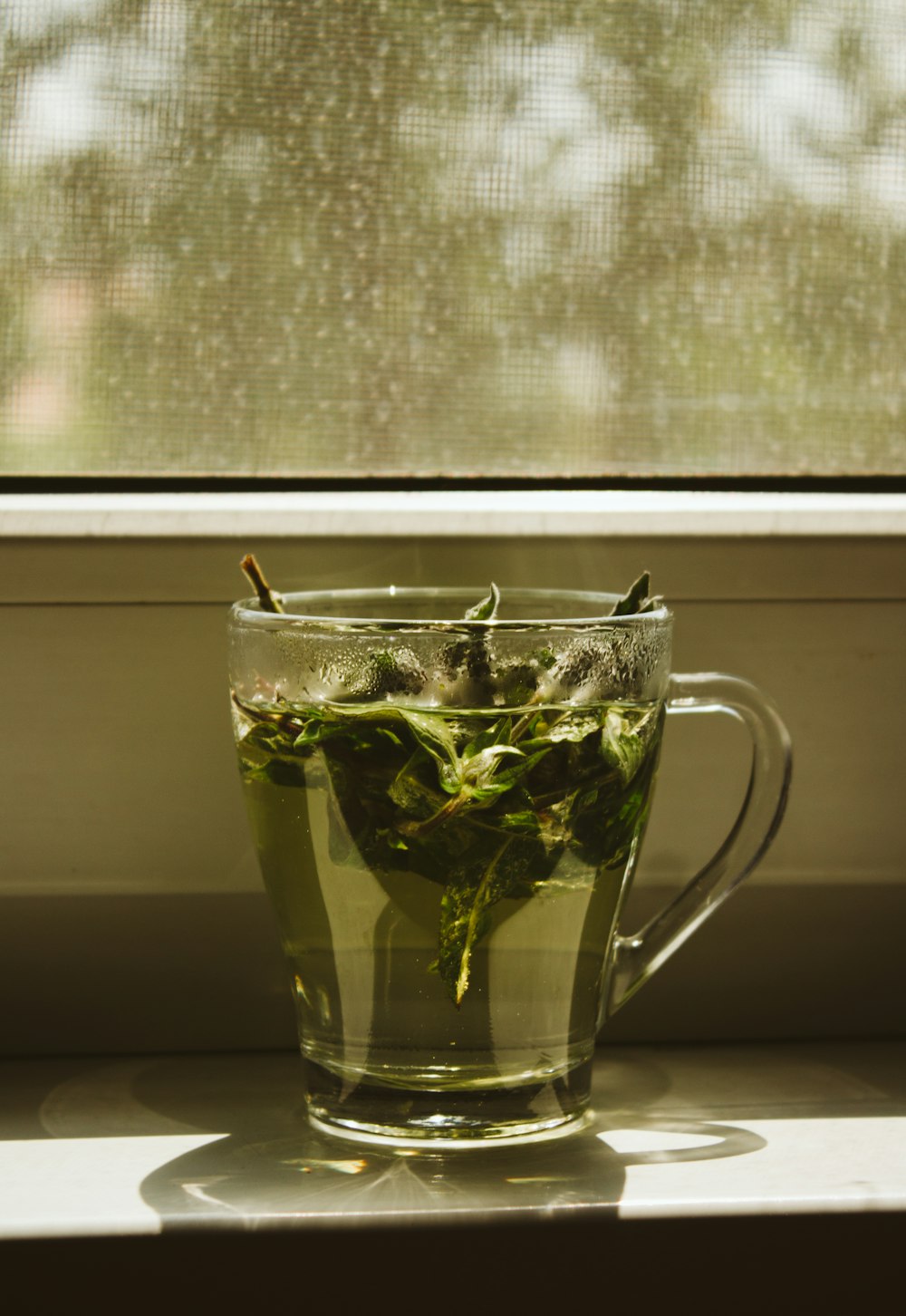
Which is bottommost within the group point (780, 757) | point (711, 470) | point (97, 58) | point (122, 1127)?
point (122, 1127)

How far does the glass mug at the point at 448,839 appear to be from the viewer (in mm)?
441

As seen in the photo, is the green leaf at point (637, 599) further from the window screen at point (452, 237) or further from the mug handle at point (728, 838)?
the window screen at point (452, 237)

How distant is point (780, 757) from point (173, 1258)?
0.29 meters

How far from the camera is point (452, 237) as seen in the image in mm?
624

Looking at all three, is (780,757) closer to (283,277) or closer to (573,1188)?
(573,1188)

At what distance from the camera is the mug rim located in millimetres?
444

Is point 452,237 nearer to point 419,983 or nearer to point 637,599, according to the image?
point 637,599

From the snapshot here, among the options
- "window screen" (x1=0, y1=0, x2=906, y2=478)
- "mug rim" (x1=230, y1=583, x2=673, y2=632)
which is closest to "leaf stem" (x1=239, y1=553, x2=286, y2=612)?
"mug rim" (x1=230, y1=583, x2=673, y2=632)

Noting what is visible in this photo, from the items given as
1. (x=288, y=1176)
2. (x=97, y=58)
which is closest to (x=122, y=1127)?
(x=288, y=1176)

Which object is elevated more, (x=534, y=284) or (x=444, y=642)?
(x=534, y=284)

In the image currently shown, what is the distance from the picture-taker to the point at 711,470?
64cm

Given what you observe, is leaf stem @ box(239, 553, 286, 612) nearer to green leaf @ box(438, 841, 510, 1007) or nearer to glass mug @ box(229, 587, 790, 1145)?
glass mug @ box(229, 587, 790, 1145)

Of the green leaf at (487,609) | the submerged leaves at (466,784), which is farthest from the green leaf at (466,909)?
the green leaf at (487,609)

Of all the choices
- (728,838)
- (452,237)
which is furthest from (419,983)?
(452,237)
